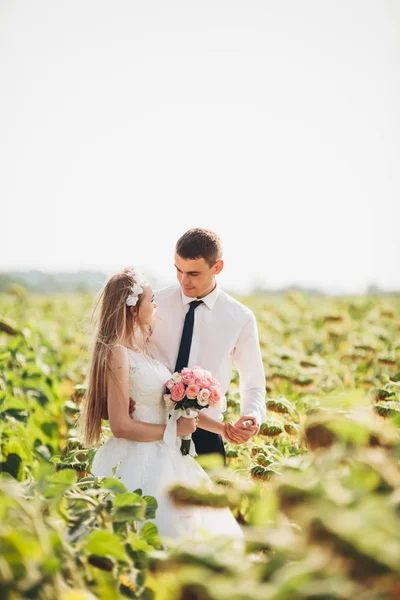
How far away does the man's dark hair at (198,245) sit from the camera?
3.49 m

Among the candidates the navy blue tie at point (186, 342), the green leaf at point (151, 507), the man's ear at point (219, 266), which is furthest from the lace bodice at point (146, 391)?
the green leaf at point (151, 507)

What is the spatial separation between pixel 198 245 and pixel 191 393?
954mm

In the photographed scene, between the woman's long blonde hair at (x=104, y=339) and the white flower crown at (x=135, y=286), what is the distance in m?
0.02

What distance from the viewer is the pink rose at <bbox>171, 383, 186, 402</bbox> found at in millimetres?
2924

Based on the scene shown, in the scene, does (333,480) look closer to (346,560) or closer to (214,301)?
(346,560)

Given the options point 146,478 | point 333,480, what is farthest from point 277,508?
point 146,478

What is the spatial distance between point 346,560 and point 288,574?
97mm

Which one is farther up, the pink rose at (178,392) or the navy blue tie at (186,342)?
the navy blue tie at (186,342)

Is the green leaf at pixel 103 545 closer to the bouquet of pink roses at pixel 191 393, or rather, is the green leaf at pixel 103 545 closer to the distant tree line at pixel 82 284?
the bouquet of pink roses at pixel 191 393

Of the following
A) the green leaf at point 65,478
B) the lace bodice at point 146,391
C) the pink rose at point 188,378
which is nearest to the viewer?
the green leaf at point 65,478

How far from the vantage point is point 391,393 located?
132 inches

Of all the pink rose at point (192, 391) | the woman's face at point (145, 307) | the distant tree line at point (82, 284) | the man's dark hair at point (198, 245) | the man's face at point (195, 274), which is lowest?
the distant tree line at point (82, 284)

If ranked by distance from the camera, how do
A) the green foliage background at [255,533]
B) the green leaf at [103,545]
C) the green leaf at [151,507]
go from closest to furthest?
the green foliage background at [255,533]
the green leaf at [103,545]
the green leaf at [151,507]

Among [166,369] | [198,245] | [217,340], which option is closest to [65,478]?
[166,369]
